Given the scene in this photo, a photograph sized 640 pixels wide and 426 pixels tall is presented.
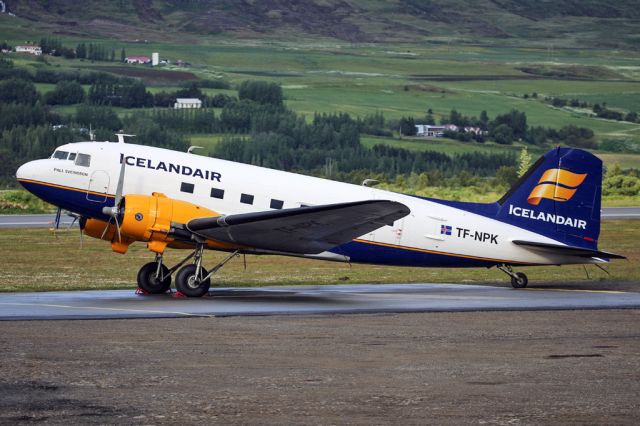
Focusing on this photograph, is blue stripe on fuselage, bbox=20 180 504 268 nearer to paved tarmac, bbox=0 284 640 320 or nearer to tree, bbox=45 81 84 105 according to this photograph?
paved tarmac, bbox=0 284 640 320

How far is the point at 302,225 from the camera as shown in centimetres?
2525

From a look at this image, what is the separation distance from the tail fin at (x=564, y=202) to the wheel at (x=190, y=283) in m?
7.92

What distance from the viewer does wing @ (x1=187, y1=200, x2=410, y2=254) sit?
24.5 metres

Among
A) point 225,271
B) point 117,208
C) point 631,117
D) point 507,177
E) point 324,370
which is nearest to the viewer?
point 324,370

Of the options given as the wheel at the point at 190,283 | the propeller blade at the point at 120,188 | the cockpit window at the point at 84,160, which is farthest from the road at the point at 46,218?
the wheel at the point at 190,283

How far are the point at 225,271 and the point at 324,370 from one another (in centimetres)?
1848

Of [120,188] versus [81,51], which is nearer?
[120,188]

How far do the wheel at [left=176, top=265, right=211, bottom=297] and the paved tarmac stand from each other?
30 cm

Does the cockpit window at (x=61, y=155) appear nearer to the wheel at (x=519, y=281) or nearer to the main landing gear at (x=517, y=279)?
the main landing gear at (x=517, y=279)

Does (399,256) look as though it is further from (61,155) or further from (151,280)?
(61,155)

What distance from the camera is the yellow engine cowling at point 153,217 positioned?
997 inches

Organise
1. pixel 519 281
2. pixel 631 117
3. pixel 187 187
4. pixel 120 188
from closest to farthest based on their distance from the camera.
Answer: pixel 120 188 < pixel 187 187 < pixel 519 281 < pixel 631 117

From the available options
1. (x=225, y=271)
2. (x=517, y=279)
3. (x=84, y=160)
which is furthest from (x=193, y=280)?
(x=225, y=271)

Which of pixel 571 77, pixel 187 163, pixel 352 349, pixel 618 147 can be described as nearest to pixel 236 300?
pixel 187 163
